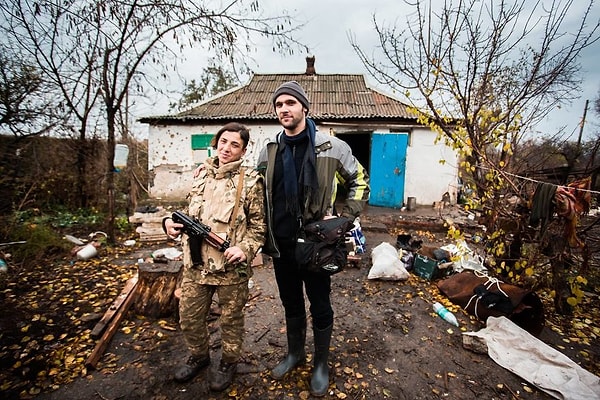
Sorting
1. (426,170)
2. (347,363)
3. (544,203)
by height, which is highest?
(426,170)

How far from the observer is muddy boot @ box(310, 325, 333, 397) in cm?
201

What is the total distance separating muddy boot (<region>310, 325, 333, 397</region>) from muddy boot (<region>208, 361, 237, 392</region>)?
64 centimetres

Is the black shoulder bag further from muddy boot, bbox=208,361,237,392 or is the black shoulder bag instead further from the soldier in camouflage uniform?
muddy boot, bbox=208,361,237,392

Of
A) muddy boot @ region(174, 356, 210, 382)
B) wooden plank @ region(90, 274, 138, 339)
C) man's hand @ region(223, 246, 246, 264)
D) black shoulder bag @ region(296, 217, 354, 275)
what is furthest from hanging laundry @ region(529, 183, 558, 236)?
wooden plank @ region(90, 274, 138, 339)

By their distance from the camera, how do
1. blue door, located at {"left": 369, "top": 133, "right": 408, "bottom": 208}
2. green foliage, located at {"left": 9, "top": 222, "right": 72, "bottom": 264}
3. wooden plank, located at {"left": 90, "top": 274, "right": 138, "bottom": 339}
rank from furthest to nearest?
1. blue door, located at {"left": 369, "top": 133, "right": 408, "bottom": 208}
2. green foliage, located at {"left": 9, "top": 222, "right": 72, "bottom": 264}
3. wooden plank, located at {"left": 90, "top": 274, "right": 138, "bottom": 339}

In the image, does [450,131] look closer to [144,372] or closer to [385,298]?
[385,298]

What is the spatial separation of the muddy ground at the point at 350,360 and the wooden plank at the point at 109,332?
7 cm

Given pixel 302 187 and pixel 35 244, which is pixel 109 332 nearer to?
pixel 302 187

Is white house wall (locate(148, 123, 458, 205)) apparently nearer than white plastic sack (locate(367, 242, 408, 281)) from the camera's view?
No

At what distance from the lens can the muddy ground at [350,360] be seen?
2.05 metres

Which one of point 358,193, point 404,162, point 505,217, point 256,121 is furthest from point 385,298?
point 256,121

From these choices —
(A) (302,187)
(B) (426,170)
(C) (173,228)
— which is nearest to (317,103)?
(B) (426,170)

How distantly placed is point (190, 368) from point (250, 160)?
25.7ft

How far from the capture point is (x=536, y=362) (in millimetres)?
2324
